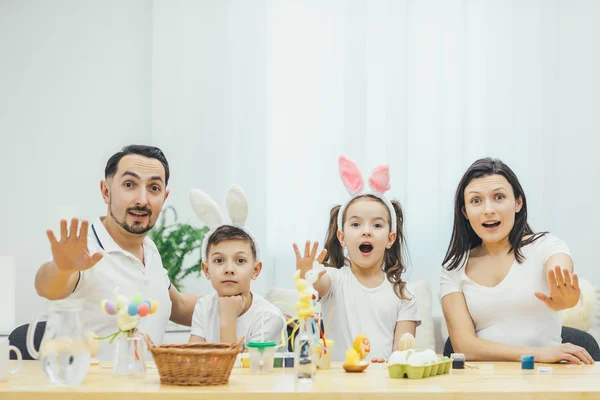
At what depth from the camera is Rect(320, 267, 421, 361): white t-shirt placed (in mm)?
2441

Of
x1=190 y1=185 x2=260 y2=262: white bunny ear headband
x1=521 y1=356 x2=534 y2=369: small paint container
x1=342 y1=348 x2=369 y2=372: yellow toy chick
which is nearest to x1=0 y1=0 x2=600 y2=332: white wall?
x1=190 y1=185 x2=260 y2=262: white bunny ear headband

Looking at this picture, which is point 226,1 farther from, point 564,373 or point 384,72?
point 564,373

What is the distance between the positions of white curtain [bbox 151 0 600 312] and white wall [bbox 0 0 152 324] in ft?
0.55

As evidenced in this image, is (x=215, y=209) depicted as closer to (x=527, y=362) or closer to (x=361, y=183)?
(x=361, y=183)

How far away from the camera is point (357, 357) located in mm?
1762

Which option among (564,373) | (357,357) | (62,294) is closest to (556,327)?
(564,373)

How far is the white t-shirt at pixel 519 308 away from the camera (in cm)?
230

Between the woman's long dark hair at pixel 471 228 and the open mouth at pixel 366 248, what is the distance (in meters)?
0.25

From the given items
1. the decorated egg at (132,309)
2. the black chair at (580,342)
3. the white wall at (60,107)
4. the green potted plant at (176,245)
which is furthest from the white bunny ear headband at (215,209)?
the white wall at (60,107)

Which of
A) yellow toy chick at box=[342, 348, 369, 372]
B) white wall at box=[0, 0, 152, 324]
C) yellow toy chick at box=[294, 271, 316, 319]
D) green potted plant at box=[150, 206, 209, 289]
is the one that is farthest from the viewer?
white wall at box=[0, 0, 152, 324]

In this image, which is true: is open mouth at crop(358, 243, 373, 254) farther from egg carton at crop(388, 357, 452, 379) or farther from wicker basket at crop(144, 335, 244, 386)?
wicker basket at crop(144, 335, 244, 386)

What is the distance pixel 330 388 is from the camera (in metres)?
1.48

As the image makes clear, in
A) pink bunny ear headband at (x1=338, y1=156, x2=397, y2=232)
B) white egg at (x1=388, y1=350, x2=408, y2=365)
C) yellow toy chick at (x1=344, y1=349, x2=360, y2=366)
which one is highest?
pink bunny ear headband at (x1=338, y1=156, x2=397, y2=232)

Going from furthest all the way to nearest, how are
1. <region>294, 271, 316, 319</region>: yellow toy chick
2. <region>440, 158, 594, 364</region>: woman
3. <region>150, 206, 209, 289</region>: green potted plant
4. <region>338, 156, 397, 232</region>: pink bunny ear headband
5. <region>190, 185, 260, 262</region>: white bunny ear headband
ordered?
1. <region>150, 206, 209, 289</region>: green potted plant
2. <region>338, 156, 397, 232</region>: pink bunny ear headband
3. <region>190, 185, 260, 262</region>: white bunny ear headband
4. <region>440, 158, 594, 364</region>: woman
5. <region>294, 271, 316, 319</region>: yellow toy chick
